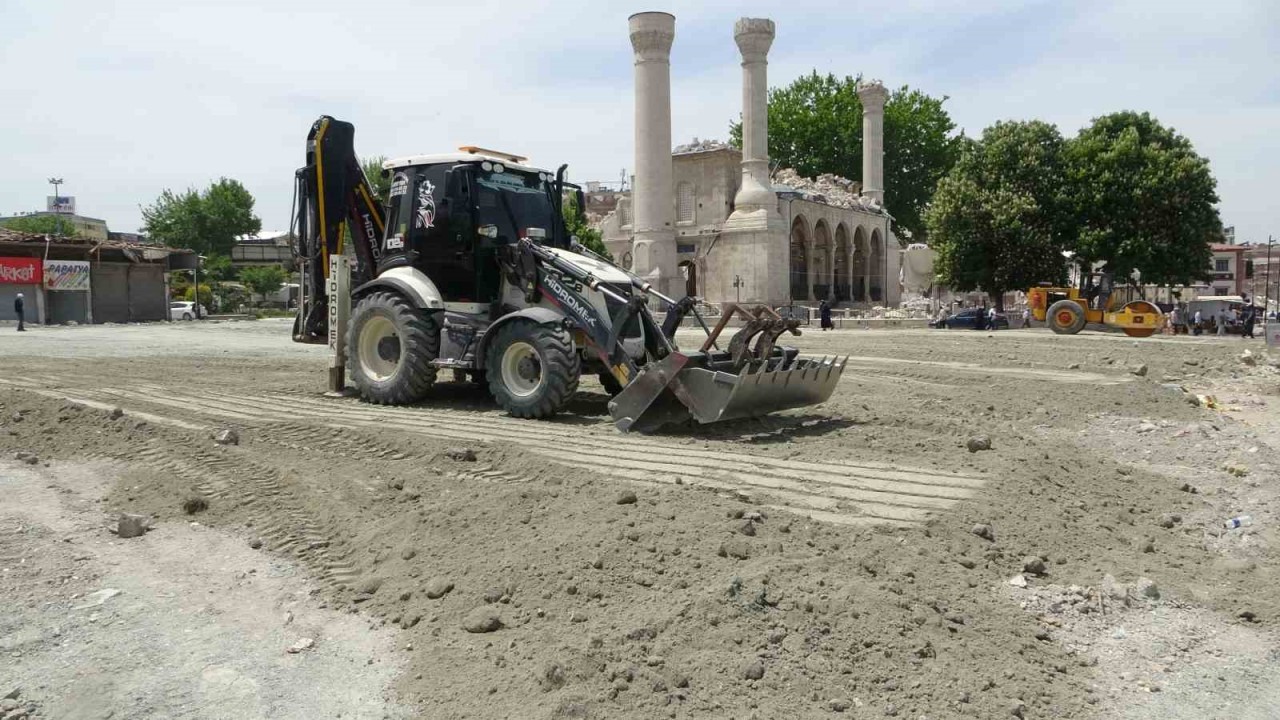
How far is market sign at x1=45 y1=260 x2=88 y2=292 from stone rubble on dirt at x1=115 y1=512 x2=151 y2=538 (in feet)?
117

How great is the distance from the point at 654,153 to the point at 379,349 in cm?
2922

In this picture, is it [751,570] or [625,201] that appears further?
[625,201]

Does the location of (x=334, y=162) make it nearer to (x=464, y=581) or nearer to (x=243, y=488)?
(x=243, y=488)

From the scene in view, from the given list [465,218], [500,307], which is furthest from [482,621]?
[465,218]

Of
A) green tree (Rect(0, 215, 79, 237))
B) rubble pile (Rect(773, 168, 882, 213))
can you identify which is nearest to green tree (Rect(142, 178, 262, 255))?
green tree (Rect(0, 215, 79, 237))

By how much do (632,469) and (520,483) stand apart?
891mm

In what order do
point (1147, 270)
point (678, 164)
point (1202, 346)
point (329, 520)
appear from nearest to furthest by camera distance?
point (329, 520)
point (1202, 346)
point (1147, 270)
point (678, 164)

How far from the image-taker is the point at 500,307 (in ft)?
34.7

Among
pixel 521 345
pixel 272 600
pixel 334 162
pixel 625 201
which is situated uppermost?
pixel 625 201

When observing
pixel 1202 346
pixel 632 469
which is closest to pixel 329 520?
pixel 632 469

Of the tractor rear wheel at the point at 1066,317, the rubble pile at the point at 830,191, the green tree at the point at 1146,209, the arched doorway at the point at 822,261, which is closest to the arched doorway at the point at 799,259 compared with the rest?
the arched doorway at the point at 822,261

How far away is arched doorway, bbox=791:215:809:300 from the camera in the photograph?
45531 mm

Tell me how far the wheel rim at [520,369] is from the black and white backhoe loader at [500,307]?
14 mm

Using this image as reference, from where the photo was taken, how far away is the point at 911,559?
4938 millimetres
